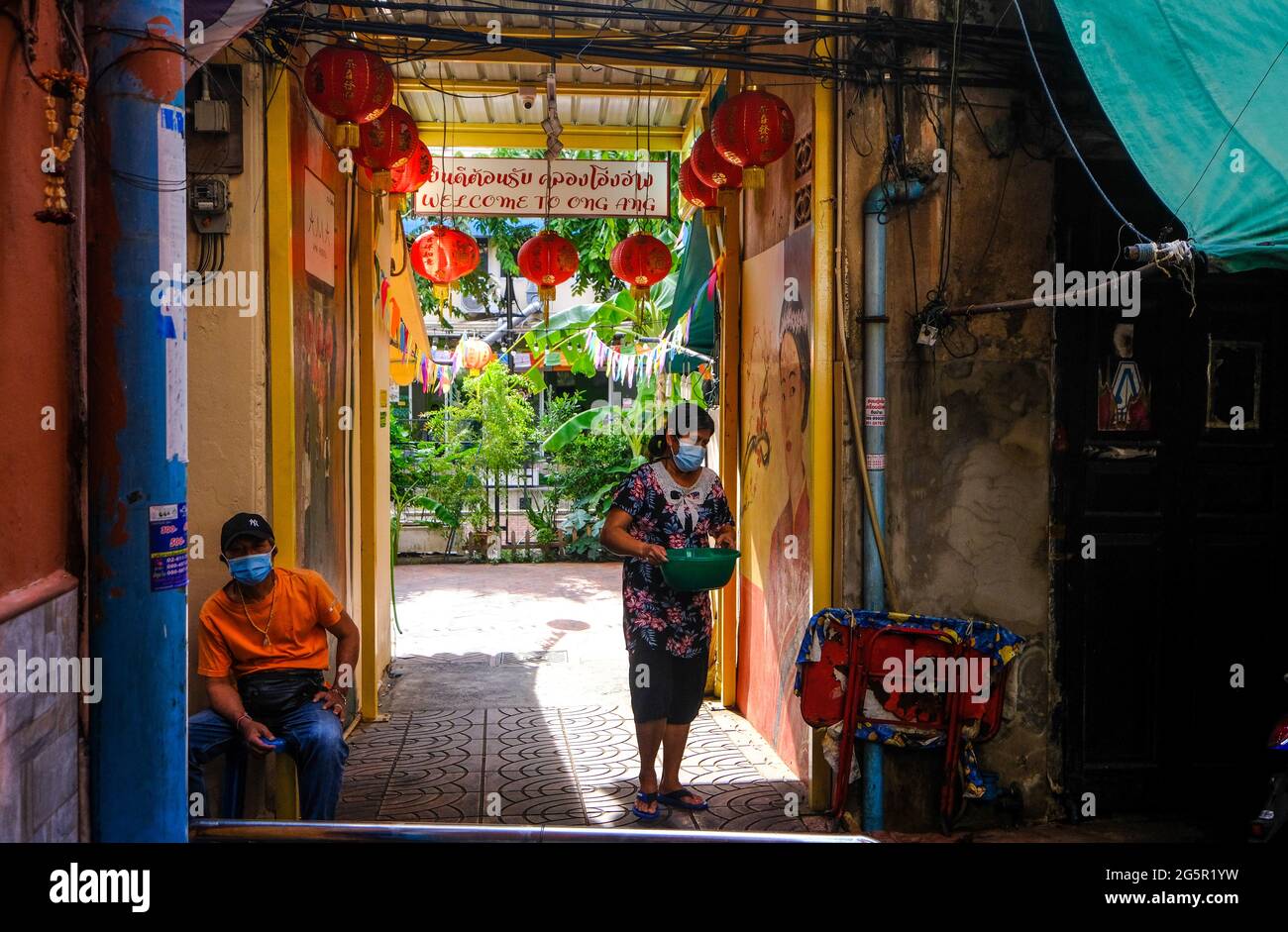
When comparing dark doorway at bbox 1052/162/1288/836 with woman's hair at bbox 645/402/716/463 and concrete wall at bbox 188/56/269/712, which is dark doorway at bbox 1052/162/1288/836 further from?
concrete wall at bbox 188/56/269/712

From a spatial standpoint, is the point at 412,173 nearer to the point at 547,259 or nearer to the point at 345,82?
the point at 547,259

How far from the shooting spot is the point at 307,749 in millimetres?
4484

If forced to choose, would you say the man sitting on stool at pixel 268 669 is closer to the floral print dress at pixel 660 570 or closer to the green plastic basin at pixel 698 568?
the floral print dress at pixel 660 570

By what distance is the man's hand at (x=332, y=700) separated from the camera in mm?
4727

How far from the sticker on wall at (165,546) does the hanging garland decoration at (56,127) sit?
876 millimetres

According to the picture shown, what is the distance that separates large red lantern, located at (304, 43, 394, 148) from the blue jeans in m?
3.05

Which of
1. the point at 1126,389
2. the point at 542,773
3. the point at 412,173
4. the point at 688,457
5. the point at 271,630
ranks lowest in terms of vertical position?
the point at 542,773

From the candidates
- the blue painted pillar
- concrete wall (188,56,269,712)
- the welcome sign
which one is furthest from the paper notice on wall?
the welcome sign

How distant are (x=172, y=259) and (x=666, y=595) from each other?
10.1 ft

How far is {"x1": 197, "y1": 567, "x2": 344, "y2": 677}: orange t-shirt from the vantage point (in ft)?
15.1

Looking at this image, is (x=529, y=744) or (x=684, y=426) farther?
(x=529, y=744)

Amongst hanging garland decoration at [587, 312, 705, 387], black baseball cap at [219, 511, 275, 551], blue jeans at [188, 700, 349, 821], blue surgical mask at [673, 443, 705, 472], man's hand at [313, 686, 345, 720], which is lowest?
blue jeans at [188, 700, 349, 821]

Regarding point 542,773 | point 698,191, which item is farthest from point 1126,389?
point 542,773

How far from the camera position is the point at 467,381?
53.3ft
